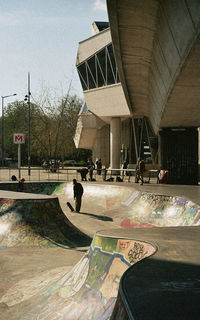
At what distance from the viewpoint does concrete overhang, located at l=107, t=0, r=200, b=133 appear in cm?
748

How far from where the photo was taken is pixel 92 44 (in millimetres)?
28844

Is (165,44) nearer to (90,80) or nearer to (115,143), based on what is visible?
(90,80)

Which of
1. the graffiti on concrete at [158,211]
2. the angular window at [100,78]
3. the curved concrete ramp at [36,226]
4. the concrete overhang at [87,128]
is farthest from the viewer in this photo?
the concrete overhang at [87,128]

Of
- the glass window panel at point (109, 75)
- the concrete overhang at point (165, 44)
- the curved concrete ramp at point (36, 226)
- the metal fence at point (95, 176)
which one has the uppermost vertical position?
the glass window panel at point (109, 75)

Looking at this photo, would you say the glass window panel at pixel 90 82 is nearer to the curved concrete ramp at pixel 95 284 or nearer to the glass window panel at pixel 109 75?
the glass window panel at pixel 109 75

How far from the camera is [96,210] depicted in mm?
16328

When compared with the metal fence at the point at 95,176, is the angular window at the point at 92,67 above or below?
above

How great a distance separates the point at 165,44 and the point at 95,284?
7037 millimetres

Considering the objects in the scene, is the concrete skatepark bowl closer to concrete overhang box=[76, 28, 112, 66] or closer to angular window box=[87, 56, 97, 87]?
concrete overhang box=[76, 28, 112, 66]

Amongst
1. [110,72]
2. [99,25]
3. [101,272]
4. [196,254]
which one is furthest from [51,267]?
[99,25]

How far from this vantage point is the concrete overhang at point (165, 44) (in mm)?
7484

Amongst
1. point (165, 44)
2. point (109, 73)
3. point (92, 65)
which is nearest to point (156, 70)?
point (165, 44)

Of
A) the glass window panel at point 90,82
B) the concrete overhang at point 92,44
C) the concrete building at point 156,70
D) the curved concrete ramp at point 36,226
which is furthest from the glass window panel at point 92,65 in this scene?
the curved concrete ramp at point 36,226

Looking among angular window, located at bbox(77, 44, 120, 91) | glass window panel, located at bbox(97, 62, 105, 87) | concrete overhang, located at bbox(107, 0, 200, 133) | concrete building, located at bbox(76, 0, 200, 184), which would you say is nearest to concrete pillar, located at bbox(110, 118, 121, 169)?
concrete building, located at bbox(76, 0, 200, 184)
